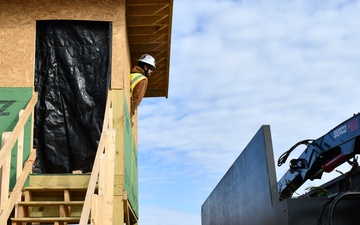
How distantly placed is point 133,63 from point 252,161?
5.19 meters

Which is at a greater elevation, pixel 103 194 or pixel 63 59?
pixel 63 59

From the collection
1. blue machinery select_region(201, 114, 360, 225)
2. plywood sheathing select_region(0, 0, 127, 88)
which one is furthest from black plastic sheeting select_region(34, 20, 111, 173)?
blue machinery select_region(201, 114, 360, 225)

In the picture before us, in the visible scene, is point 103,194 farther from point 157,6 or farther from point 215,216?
point 215,216

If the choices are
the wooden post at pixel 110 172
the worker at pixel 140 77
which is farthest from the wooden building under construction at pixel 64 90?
the worker at pixel 140 77

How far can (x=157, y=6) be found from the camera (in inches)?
362

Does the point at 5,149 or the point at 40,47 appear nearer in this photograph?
the point at 5,149

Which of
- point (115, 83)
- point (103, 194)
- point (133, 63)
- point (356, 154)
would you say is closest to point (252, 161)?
point (356, 154)

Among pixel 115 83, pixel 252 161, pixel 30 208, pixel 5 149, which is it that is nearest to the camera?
pixel 5 149

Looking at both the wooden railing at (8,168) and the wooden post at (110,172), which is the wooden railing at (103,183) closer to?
the wooden post at (110,172)

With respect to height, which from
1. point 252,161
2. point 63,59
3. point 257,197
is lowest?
point 257,197

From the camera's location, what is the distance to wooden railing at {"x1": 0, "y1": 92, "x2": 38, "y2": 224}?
252 inches

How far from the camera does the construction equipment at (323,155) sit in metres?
5.68

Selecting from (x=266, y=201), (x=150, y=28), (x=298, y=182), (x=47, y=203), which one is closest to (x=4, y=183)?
A: (x=47, y=203)

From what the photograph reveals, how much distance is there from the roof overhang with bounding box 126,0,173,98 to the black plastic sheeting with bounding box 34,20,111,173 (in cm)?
80
